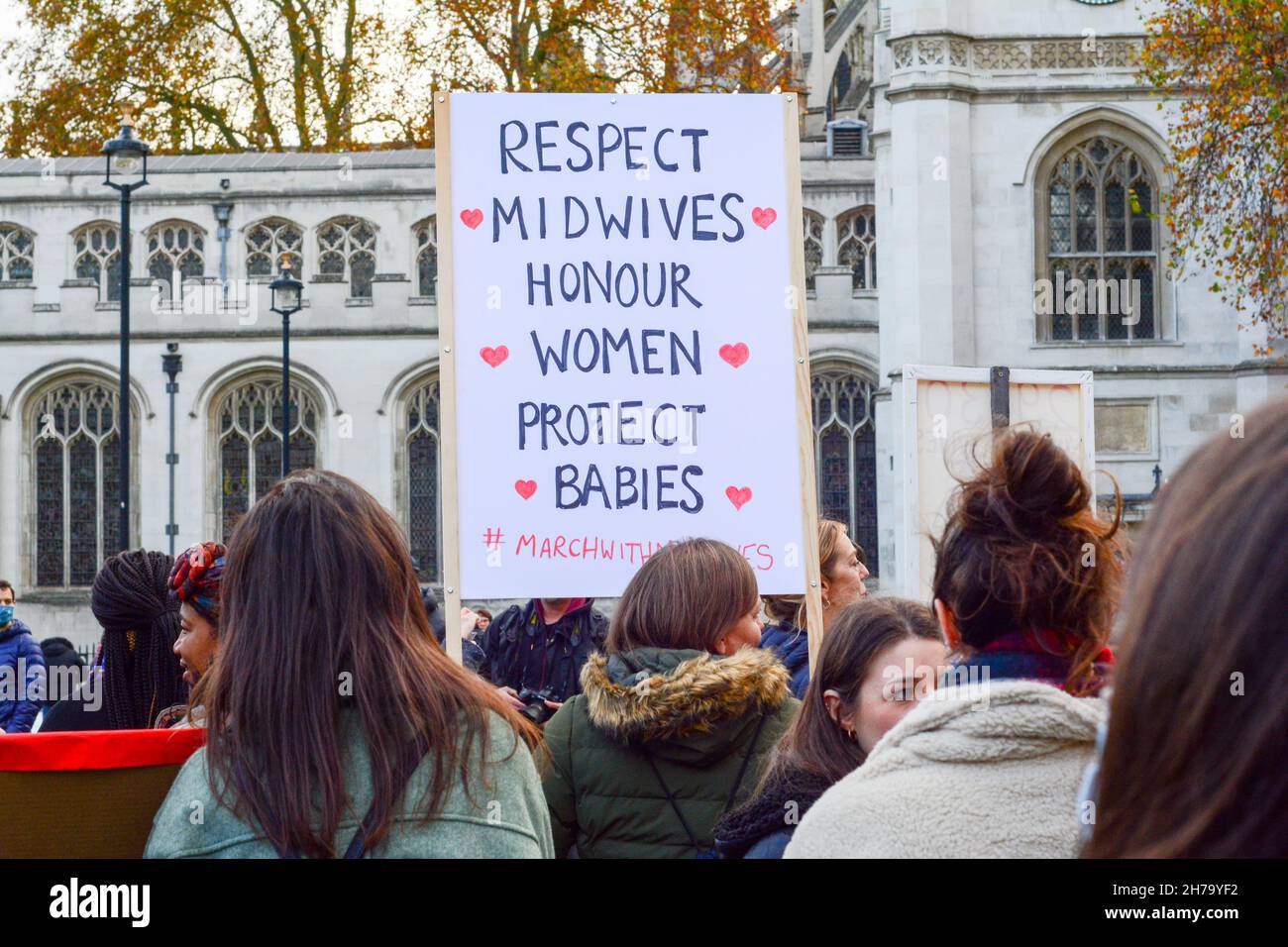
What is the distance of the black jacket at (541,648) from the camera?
465cm

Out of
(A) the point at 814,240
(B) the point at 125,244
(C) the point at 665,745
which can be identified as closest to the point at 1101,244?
(A) the point at 814,240

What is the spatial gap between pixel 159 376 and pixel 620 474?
19.9m

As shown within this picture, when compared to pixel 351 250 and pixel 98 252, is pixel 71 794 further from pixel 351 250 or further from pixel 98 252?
pixel 98 252

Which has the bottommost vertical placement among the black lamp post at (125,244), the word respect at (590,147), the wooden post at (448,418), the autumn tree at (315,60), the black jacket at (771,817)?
the black jacket at (771,817)

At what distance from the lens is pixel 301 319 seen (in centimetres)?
2248

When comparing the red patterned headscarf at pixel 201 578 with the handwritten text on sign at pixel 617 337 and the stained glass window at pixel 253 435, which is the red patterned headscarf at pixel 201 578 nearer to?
the handwritten text on sign at pixel 617 337

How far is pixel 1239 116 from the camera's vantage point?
14641mm

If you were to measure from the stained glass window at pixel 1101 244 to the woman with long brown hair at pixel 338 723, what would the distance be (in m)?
18.6

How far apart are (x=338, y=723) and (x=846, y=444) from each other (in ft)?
68.7

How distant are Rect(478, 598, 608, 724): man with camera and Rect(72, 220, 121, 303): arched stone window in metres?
19.9

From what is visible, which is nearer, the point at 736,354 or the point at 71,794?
the point at 71,794

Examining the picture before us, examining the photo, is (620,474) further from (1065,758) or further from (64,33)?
(64,33)

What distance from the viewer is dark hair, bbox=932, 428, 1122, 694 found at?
193 cm

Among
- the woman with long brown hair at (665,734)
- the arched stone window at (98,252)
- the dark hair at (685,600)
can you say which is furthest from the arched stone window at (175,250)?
the woman with long brown hair at (665,734)
